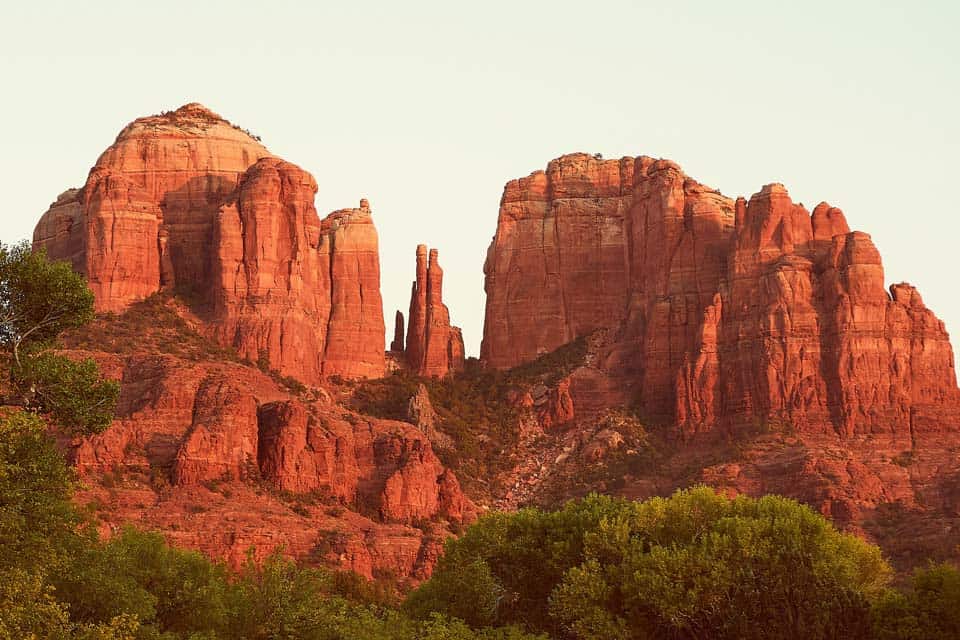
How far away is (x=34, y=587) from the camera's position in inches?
2768

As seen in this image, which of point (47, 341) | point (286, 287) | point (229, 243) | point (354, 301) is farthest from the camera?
point (354, 301)

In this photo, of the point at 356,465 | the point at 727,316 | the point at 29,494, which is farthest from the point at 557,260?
the point at 29,494

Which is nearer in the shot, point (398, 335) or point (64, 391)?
point (64, 391)

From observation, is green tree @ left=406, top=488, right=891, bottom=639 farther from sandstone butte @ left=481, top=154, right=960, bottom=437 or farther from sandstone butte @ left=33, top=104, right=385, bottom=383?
sandstone butte @ left=33, top=104, right=385, bottom=383

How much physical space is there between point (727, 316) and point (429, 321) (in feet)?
91.5

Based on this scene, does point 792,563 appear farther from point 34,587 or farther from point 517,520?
point 34,587

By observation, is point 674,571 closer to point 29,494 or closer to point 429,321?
point 29,494

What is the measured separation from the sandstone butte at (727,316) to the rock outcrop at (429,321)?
6.10m

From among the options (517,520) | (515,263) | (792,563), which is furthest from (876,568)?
(515,263)

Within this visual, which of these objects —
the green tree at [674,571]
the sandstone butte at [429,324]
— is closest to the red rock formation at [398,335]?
the sandstone butte at [429,324]

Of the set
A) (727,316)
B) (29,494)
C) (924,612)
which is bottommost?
(924,612)

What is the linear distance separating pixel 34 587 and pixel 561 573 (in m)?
29.2

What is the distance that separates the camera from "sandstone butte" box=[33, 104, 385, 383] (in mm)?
149625

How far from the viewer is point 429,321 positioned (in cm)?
16688
